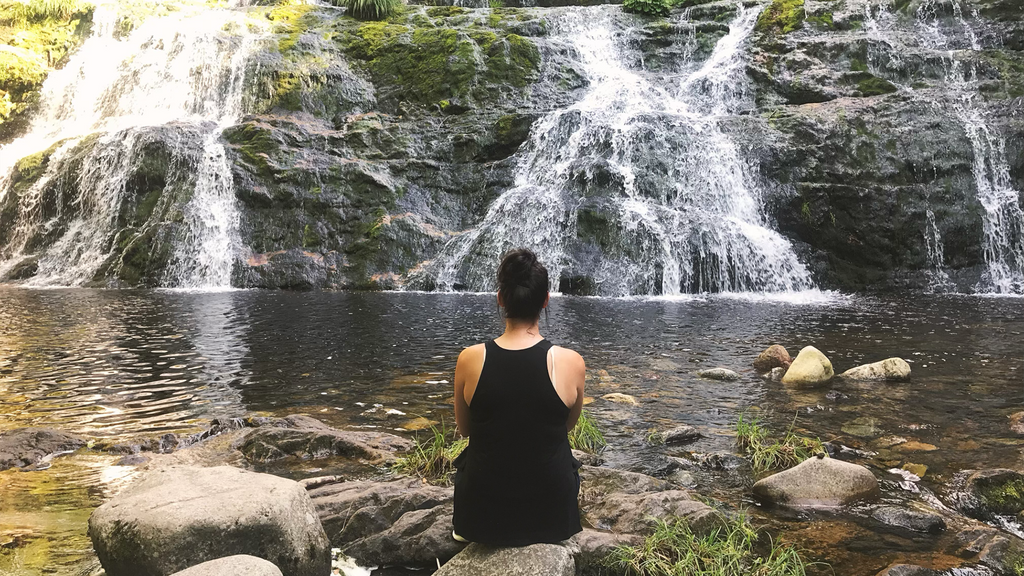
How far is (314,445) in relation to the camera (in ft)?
20.4

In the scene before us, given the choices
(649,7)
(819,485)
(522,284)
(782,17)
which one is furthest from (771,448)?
(649,7)

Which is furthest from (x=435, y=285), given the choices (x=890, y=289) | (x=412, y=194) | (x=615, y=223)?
(x=890, y=289)

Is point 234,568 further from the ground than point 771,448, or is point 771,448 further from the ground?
point 234,568

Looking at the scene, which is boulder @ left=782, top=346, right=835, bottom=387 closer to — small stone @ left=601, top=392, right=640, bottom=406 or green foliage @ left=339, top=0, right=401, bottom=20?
small stone @ left=601, top=392, right=640, bottom=406

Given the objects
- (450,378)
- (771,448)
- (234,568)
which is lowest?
(771,448)

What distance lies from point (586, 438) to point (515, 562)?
333 cm

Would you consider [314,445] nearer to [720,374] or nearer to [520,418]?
[520,418]

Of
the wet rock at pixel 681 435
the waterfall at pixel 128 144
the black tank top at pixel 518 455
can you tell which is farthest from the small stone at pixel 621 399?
the waterfall at pixel 128 144

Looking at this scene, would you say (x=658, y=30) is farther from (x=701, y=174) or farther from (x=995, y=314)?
(x=995, y=314)

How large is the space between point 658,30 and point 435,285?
14981 millimetres

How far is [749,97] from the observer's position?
24.3m

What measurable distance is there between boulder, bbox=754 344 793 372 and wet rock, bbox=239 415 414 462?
5565mm

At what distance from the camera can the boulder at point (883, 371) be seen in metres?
9.02

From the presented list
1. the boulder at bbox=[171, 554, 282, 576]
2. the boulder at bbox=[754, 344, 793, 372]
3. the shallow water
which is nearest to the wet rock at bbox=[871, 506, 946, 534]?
the shallow water
